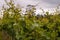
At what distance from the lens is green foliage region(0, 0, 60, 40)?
3623 mm

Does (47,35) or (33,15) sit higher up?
(33,15)

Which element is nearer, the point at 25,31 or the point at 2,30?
the point at 25,31

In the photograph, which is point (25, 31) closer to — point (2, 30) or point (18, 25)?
point (18, 25)

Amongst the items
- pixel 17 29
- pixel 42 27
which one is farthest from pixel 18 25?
pixel 42 27

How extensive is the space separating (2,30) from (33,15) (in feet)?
1.72

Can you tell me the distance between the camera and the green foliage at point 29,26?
3623mm

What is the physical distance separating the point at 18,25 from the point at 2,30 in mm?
424

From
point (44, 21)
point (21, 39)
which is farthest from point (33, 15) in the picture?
point (21, 39)

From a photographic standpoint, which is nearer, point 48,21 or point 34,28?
point 34,28

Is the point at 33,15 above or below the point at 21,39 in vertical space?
above

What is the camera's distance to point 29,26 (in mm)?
3631

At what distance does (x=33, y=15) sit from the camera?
13.1 feet

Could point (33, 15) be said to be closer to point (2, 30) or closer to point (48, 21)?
point (48, 21)

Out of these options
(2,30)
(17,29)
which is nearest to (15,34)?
(17,29)
